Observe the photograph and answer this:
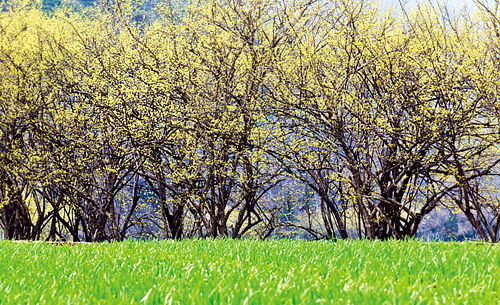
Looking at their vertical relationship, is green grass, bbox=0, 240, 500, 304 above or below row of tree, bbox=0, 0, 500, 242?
below

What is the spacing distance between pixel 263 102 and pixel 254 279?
31.3 feet

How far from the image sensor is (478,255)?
3744 millimetres

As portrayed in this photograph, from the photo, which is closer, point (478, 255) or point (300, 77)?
point (478, 255)

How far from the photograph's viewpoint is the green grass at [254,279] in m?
1.89

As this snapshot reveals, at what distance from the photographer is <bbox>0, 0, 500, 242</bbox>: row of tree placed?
10.7m

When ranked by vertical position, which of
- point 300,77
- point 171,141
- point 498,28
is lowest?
point 171,141

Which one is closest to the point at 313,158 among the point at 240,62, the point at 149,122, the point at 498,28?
the point at 240,62

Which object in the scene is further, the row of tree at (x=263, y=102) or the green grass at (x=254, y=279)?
the row of tree at (x=263, y=102)

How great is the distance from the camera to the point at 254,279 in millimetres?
2357

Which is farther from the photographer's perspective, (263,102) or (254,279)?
(263,102)

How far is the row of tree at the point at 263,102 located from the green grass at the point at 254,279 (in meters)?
7.32

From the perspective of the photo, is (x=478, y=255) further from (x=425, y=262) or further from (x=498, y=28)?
(x=498, y=28)

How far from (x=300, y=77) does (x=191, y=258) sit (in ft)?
26.8

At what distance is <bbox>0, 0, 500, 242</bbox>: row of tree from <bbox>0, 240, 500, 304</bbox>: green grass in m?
7.32
